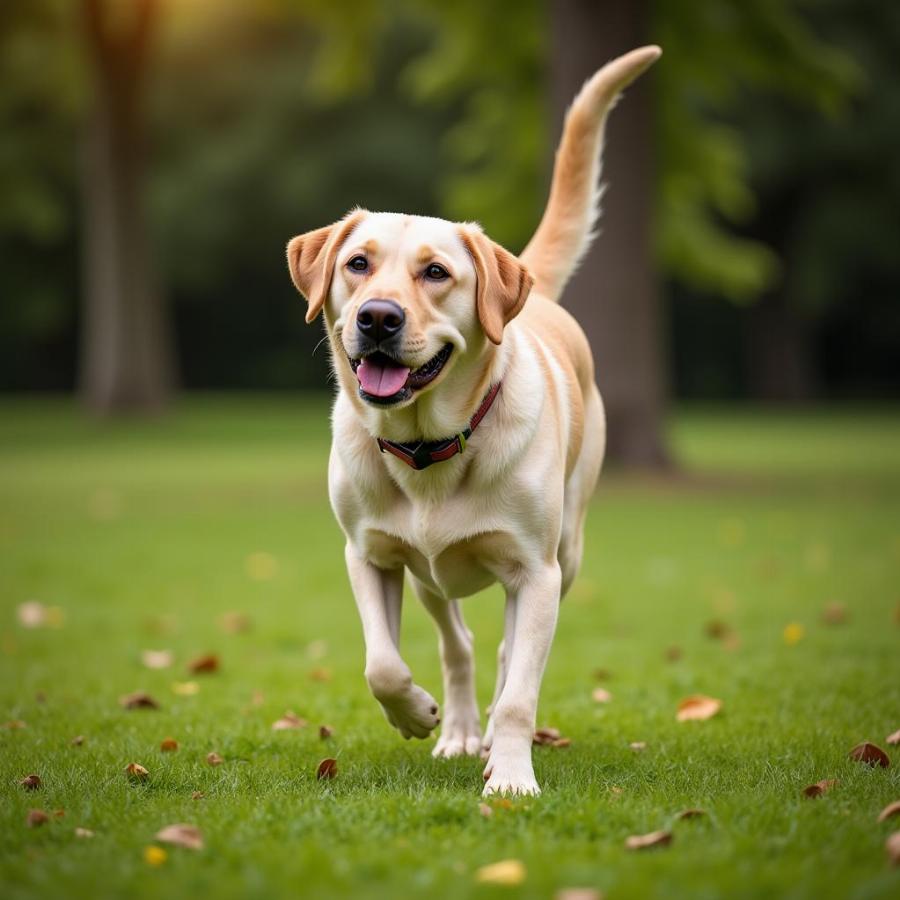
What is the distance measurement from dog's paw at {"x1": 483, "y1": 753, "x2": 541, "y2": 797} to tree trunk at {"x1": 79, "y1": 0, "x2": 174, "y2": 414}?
965 inches

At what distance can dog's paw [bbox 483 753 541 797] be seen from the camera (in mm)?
3988

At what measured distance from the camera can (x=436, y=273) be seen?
168 inches

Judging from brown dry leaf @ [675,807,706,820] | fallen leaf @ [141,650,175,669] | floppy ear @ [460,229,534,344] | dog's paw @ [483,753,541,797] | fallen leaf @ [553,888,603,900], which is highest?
floppy ear @ [460,229,534,344]

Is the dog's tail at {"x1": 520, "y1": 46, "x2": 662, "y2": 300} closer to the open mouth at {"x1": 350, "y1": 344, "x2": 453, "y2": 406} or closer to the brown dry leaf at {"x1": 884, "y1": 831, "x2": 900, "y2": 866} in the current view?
the open mouth at {"x1": 350, "y1": 344, "x2": 453, "y2": 406}

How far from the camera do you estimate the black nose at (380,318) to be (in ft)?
13.2

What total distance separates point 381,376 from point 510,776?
1306mm

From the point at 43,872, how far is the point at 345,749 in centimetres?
179

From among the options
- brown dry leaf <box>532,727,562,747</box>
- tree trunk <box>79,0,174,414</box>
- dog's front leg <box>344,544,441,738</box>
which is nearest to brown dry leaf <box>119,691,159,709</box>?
dog's front leg <box>344,544,441,738</box>

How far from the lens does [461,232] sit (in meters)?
4.40

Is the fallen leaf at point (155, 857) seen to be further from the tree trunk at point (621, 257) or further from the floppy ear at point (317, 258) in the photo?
the tree trunk at point (621, 257)

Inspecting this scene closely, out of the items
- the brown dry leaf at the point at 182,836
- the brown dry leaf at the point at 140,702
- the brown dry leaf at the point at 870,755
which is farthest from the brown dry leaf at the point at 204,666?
the brown dry leaf at the point at 870,755

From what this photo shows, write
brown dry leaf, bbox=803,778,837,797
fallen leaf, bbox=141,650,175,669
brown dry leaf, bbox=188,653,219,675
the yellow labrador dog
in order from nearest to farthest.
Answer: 1. brown dry leaf, bbox=803,778,837,797
2. the yellow labrador dog
3. brown dry leaf, bbox=188,653,219,675
4. fallen leaf, bbox=141,650,175,669

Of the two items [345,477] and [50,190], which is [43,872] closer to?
[345,477]

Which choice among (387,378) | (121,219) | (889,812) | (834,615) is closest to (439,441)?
(387,378)
